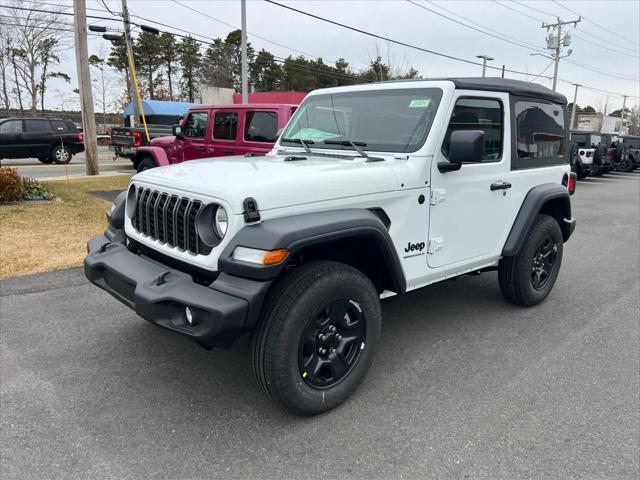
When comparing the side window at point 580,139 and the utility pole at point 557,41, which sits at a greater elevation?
the utility pole at point 557,41

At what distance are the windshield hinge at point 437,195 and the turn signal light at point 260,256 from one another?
4.37 ft

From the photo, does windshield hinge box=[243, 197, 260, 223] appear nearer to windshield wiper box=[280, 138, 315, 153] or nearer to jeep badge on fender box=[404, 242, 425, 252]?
jeep badge on fender box=[404, 242, 425, 252]

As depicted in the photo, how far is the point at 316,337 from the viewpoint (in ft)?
9.00

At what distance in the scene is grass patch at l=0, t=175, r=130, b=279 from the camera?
18.4 ft

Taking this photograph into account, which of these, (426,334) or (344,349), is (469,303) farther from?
(344,349)

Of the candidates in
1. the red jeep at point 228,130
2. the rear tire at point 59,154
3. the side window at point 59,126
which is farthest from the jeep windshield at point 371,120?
the side window at point 59,126

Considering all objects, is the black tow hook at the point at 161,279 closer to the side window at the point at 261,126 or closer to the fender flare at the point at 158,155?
the side window at the point at 261,126

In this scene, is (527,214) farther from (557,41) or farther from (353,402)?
(557,41)

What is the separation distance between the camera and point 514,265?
168 inches

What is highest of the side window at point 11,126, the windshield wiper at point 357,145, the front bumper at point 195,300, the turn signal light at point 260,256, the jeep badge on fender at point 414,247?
the side window at point 11,126

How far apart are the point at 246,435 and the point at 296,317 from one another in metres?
0.73

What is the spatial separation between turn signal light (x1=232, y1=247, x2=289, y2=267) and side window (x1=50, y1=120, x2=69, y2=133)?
19243 millimetres

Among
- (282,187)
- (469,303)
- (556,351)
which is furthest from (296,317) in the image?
(469,303)

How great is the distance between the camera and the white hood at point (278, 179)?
2.52 meters
